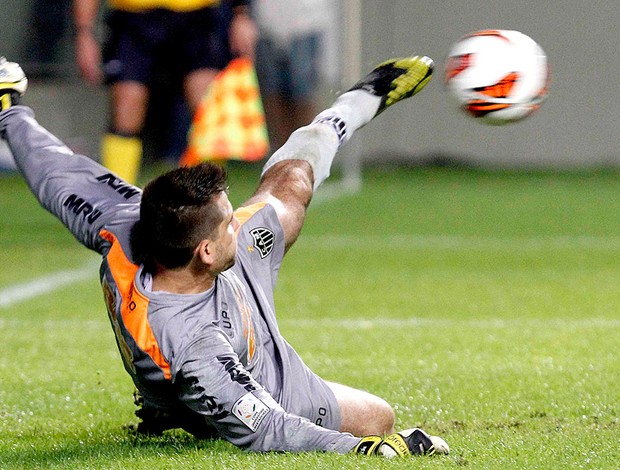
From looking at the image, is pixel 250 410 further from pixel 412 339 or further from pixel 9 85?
pixel 412 339

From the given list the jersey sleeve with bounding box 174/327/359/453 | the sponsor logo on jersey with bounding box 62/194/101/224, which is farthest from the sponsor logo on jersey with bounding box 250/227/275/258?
the jersey sleeve with bounding box 174/327/359/453

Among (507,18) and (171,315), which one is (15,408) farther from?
(507,18)

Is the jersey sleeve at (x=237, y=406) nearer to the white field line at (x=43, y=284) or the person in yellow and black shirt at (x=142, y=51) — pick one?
the white field line at (x=43, y=284)

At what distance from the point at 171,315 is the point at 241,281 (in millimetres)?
437

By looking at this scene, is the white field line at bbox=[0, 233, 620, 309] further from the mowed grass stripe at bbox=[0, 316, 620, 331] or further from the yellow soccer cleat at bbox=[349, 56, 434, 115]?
Result: the yellow soccer cleat at bbox=[349, 56, 434, 115]

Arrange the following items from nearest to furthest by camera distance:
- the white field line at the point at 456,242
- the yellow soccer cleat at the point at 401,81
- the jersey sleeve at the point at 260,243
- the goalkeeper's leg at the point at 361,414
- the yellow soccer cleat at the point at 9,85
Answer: the goalkeeper's leg at the point at 361,414, the jersey sleeve at the point at 260,243, the yellow soccer cleat at the point at 9,85, the yellow soccer cleat at the point at 401,81, the white field line at the point at 456,242

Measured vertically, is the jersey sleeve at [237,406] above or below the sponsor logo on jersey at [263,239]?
below

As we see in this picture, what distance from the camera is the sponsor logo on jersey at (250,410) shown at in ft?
10.4

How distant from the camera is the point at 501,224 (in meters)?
9.63

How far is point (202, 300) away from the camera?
11.0ft

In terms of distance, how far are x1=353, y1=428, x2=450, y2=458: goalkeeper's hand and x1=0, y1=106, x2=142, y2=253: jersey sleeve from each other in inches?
40.5

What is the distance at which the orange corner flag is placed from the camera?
982 cm

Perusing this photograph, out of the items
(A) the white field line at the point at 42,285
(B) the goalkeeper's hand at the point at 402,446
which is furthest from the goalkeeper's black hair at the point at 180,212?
(A) the white field line at the point at 42,285

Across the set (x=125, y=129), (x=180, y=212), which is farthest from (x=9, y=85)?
(x=125, y=129)
